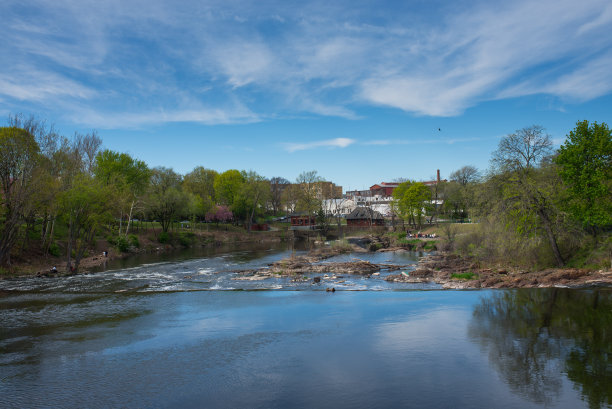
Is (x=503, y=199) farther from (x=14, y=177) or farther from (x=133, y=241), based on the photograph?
(x=133, y=241)

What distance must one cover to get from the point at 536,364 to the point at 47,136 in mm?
47722

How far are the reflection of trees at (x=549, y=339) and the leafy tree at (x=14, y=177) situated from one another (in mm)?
38009

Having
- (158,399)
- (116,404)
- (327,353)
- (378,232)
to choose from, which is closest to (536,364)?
(327,353)

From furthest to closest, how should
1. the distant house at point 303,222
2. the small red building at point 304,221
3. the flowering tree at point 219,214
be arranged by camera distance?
1. the small red building at point 304,221
2. the distant house at point 303,222
3. the flowering tree at point 219,214

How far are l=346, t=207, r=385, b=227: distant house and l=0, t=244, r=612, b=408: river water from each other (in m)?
65.8

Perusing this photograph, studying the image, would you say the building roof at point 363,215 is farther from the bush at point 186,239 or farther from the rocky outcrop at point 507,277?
the rocky outcrop at point 507,277

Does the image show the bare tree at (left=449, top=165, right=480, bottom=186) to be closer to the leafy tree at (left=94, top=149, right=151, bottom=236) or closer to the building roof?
the building roof

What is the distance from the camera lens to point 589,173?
2756 centimetres

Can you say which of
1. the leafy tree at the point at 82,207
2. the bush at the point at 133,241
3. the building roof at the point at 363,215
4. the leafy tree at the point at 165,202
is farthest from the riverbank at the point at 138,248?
the building roof at the point at 363,215

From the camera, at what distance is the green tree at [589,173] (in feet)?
88.3

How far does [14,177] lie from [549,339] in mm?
44006

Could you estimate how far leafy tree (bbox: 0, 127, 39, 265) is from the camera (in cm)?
3453

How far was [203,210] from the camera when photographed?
8756 cm

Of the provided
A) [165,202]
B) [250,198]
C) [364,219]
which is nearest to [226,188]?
[250,198]
